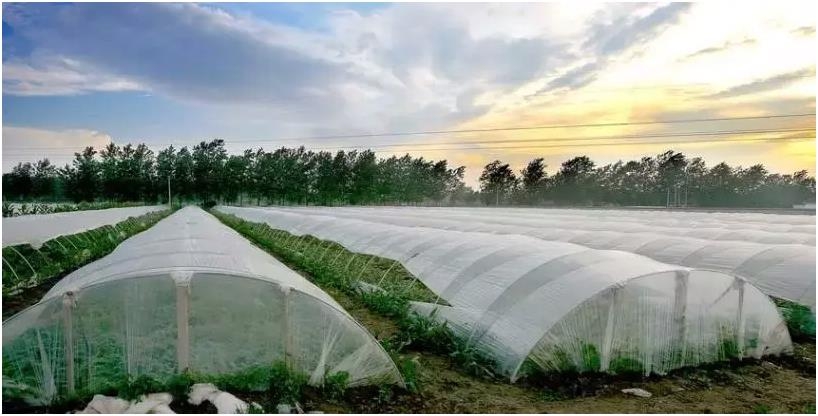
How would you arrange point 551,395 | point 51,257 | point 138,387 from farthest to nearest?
point 51,257, point 551,395, point 138,387

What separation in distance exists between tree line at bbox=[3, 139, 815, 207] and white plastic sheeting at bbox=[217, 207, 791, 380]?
54474mm

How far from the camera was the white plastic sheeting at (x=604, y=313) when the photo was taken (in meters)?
5.95

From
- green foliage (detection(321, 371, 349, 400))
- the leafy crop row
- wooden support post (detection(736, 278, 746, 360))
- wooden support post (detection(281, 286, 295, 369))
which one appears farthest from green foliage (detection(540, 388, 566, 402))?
the leafy crop row

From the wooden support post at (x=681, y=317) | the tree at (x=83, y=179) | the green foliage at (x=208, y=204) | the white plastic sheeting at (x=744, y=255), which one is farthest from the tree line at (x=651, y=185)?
the wooden support post at (x=681, y=317)

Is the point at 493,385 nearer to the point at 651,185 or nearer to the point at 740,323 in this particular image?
the point at 740,323

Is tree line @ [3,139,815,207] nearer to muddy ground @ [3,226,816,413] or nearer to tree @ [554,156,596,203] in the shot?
tree @ [554,156,596,203]

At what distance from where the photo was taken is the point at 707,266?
9.73 meters

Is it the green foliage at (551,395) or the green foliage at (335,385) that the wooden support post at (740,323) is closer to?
the green foliage at (551,395)

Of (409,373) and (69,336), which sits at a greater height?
(69,336)

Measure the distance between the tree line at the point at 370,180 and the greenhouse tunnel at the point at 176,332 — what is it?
54056 millimetres

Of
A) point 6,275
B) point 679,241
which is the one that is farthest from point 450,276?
point 6,275

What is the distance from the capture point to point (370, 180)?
62344 millimetres

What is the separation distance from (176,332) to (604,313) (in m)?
4.28

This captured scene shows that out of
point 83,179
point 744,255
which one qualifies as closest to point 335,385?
point 744,255
